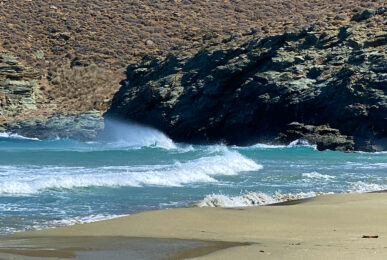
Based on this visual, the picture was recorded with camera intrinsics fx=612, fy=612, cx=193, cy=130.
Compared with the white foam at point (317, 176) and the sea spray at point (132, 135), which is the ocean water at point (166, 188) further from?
the sea spray at point (132, 135)

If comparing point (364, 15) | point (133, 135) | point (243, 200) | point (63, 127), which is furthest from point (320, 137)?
point (63, 127)

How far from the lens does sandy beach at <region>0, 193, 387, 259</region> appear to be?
6283 mm

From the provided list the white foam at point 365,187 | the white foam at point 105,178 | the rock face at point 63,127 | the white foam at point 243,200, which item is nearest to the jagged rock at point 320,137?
the white foam at point 105,178

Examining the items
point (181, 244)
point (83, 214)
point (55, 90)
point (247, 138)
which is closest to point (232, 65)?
point (247, 138)

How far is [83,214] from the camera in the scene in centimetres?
1123

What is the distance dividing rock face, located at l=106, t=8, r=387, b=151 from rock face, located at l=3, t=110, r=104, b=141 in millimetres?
6453

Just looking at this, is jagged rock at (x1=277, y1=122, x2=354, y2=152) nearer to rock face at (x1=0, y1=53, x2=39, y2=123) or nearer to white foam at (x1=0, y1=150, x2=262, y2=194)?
white foam at (x1=0, y1=150, x2=262, y2=194)

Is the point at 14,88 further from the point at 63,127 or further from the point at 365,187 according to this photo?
the point at 365,187

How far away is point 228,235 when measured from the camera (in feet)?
26.5

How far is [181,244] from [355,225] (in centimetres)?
291

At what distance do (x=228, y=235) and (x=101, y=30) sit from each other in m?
67.8

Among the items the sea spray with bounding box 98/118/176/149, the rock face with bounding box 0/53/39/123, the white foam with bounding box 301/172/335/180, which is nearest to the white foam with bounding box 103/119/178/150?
the sea spray with bounding box 98/118/176/149

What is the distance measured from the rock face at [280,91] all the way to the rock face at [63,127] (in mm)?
6453

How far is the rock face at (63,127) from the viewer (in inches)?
2115
